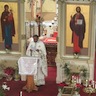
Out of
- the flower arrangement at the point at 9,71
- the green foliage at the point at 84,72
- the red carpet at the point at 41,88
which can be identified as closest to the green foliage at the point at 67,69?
the green foliage at the point at 84,72

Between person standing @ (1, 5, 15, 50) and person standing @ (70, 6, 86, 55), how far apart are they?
2.00 metres

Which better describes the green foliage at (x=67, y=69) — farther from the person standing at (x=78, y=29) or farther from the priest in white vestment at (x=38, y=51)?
the priest in white vestment at (x=38, y=51)

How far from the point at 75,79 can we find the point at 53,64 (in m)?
2.71

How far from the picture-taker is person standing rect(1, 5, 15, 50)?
39.2 ft

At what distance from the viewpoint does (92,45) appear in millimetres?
11633

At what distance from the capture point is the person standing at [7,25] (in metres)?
12.0

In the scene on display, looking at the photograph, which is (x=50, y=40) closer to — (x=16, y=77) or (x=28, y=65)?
(x=16, y=77)

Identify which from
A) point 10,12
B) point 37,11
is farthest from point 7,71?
point 37,11

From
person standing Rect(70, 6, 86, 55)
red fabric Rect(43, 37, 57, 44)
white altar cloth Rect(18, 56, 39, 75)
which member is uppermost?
person standing Rect(70, 6, 86, 55)

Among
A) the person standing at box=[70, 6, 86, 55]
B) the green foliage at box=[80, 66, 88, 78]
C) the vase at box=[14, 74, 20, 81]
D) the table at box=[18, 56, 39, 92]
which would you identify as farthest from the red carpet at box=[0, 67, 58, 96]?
the person standing at box=[70, 6, 86, 55]

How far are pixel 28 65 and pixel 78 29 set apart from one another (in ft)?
6.70

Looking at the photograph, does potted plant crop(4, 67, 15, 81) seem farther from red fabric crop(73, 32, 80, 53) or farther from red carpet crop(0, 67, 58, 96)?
red fabric crop(73, 32, 80, 53)

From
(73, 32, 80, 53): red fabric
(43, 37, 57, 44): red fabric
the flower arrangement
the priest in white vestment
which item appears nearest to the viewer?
the priest in white vestment

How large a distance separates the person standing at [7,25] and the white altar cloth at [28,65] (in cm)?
143
